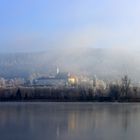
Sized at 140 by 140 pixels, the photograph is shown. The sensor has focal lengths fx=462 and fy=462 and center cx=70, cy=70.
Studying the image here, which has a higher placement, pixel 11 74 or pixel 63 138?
pixel 11 74

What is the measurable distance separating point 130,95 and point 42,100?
12726 mm

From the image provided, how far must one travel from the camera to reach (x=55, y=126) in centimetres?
2588

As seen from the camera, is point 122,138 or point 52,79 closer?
point 122,138

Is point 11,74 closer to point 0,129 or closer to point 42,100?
point 42,100

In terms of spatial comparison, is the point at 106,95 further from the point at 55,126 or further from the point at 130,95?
the point at 55,126

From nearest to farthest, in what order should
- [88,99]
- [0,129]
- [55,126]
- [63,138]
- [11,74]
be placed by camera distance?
[63,138] → [0,129] → [55,126] → [88,99] → [11,74]

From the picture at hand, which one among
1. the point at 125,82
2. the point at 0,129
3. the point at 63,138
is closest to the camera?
the point at 63,138

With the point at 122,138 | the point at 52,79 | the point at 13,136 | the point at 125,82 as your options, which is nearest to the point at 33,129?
the point at 13,136

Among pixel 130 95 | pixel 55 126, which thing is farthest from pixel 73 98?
pixel 55 126

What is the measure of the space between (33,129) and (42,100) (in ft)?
141

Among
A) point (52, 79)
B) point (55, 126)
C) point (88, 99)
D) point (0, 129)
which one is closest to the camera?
point (0, 129)

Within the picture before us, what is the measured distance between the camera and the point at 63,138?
67.9 ft

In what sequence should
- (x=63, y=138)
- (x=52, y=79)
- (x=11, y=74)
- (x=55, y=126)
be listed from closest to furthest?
(x=63, y=138) → (x=55, y=126) → (x=52, y=79) → (x=11, y=74)

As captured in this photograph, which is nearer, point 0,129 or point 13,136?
point 13,136
